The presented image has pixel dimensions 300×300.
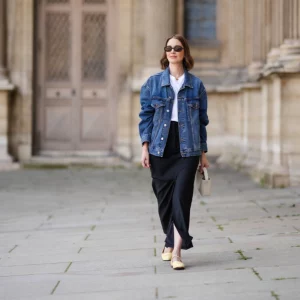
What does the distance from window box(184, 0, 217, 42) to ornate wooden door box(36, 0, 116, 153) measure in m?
1.63

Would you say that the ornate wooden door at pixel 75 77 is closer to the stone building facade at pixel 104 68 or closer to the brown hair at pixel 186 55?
the stone building facade at pixel 104 68

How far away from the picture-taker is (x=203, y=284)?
Answer: 4.21 m

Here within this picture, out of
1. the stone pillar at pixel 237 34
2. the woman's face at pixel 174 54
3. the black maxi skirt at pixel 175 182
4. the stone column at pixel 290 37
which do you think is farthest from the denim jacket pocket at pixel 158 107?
the stone pillar at pixel 237 34

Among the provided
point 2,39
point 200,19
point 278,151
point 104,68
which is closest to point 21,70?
point 2,39

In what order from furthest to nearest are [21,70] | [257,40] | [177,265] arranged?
[21,70]
[257,40]
[177,265]

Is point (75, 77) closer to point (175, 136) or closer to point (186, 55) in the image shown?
point (186, 55)

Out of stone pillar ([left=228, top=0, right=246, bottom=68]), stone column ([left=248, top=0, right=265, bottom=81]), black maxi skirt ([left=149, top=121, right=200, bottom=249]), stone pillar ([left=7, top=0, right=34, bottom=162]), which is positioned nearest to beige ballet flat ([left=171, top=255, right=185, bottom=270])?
black maxi skirt ([left=149, top=121, right=200, bottom=249])

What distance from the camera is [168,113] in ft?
15.8

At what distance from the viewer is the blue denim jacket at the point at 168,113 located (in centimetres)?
481

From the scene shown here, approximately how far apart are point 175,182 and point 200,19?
32.8 feet

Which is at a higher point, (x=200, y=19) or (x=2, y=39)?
(x=200, y=19)

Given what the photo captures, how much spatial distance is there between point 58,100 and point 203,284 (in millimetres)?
10851

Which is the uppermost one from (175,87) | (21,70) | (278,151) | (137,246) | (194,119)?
(21,70)

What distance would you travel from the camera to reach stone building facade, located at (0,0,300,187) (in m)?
13.6
